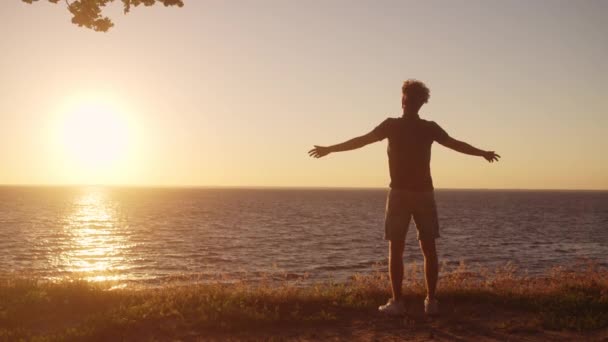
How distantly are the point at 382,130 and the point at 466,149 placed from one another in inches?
46.6

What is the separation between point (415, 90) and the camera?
279 inches

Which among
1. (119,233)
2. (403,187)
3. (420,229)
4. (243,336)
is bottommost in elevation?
(119,233)

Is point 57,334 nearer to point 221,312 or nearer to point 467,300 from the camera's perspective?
point 221,312

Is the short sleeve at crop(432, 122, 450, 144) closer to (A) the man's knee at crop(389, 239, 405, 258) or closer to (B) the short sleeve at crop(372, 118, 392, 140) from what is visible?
(B) the short sleeve at crop(372, 118, 392, 140)

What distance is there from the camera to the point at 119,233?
6075cm

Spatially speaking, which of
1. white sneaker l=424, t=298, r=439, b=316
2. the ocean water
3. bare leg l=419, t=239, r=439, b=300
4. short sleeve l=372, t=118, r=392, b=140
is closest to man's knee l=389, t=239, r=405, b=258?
bare leg l=419, t=239, r=439, b=300

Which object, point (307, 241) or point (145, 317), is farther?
point (307, 241)

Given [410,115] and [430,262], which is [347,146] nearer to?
[410,115]

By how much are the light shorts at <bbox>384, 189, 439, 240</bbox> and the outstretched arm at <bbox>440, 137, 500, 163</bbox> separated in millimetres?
701

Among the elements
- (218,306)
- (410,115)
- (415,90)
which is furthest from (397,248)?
(218,306)

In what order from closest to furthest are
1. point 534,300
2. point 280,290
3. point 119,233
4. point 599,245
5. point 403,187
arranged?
1. point 403,187
2. point 534,300
3. point 280,290
4. point 599,245
5. point 119,233

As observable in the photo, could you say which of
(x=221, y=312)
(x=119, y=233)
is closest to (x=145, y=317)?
(x=221, y=312)

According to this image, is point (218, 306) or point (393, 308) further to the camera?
point (218, 306)

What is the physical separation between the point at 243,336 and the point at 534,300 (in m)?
4.66
